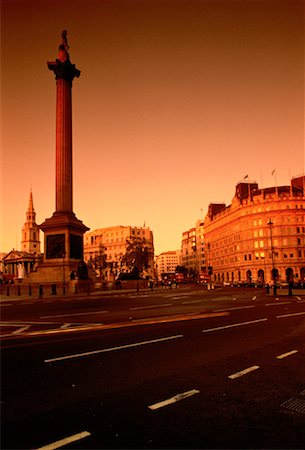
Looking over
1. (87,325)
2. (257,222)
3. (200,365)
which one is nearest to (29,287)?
(87,325)

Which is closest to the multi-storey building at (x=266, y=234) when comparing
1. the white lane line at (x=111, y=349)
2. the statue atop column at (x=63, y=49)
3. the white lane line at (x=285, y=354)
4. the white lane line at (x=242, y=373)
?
the statue atop column at (x=63, y=49)

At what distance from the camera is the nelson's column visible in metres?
41.7

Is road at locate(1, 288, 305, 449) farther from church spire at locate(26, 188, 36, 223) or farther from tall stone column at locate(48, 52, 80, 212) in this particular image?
church spire at locate(26, 188, 36, 223)

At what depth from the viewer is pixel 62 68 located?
48000mm

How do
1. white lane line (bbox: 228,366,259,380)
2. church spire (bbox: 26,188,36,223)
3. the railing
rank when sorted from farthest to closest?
church spire (bbox: 26,188,36,223)
the railing
white lane line (bbox: 228,366,259,380)

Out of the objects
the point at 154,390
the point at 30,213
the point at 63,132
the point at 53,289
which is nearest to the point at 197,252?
the point at 30,213

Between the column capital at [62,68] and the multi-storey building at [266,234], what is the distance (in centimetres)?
6107

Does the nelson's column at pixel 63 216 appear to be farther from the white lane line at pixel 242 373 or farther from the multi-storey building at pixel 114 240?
the multi-storey building at pixel 114 240

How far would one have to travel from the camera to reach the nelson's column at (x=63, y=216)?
41.7 meters

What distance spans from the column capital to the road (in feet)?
147

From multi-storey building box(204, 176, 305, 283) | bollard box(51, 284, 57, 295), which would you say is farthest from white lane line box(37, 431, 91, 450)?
multi-storey building box(204, 176, 305, 283)

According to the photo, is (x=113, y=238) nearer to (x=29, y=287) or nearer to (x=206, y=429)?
(x=29, y=287)

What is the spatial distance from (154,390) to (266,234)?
95271 mm

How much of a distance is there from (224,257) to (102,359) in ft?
369
